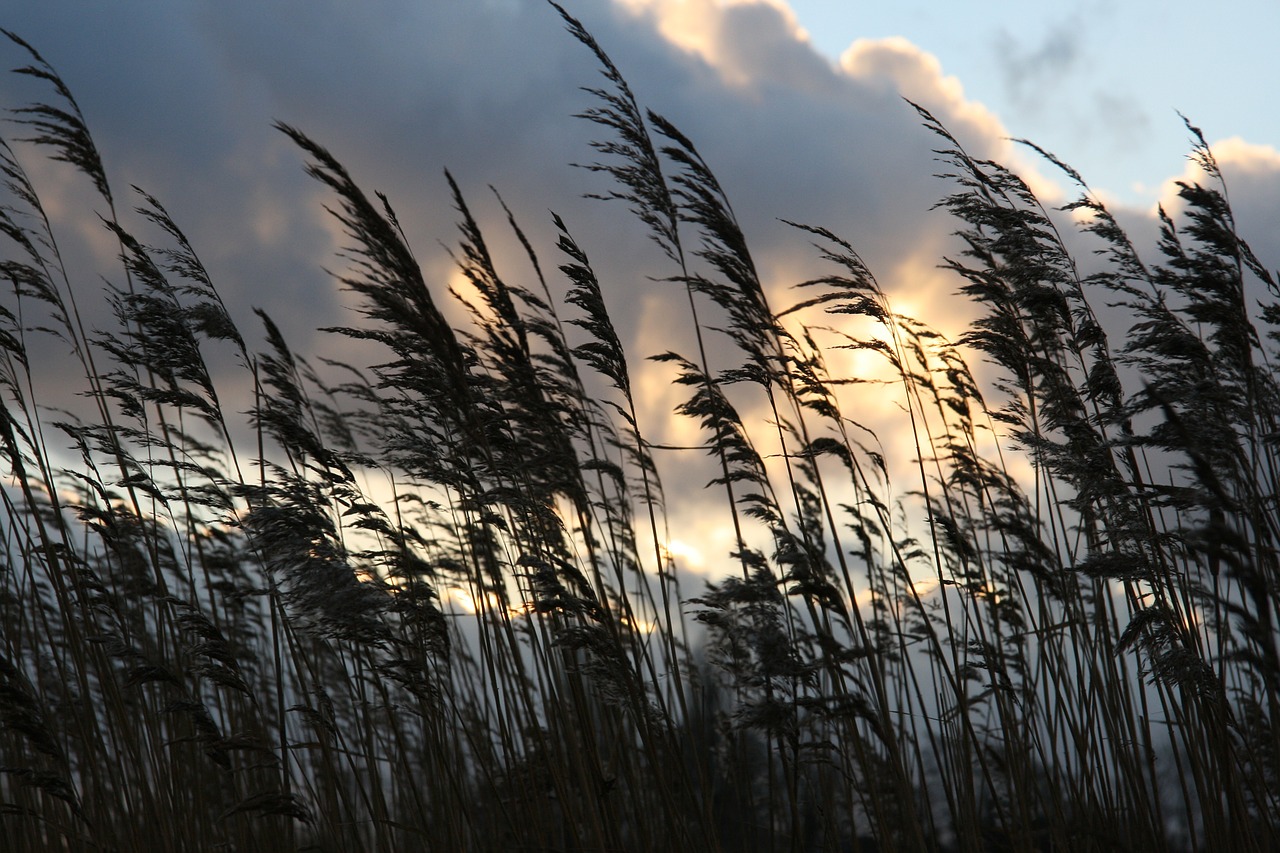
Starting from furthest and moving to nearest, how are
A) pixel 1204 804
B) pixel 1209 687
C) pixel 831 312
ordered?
pixel 831 312
pixel 1204 804
pixel 1209 687

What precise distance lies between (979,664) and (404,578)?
6.71ft

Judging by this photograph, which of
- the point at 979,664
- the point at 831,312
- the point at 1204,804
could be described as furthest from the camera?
the point at 831,312

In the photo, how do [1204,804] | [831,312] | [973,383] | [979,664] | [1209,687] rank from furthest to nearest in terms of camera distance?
[973,383] < [831,312] < [979,664] < [1204,804] < [1209,687]

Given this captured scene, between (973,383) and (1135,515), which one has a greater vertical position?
(973,383)

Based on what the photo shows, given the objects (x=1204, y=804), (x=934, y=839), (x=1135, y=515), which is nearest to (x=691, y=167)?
(x=1135, y=515)

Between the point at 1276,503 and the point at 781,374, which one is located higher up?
the point at 781,374

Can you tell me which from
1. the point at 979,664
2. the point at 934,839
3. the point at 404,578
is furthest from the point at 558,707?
the point at 979,664

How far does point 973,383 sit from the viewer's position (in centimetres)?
372

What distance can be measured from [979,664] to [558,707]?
150cm

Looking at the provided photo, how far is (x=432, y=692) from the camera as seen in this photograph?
2.58 m

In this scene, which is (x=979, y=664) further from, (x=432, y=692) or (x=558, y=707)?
(x=432, y=692)

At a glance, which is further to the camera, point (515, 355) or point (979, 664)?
point (979, 664)

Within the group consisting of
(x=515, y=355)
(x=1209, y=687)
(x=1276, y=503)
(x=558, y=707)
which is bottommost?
(x=1209, y=687)

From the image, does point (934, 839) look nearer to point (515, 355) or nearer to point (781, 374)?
point (781, 374)
